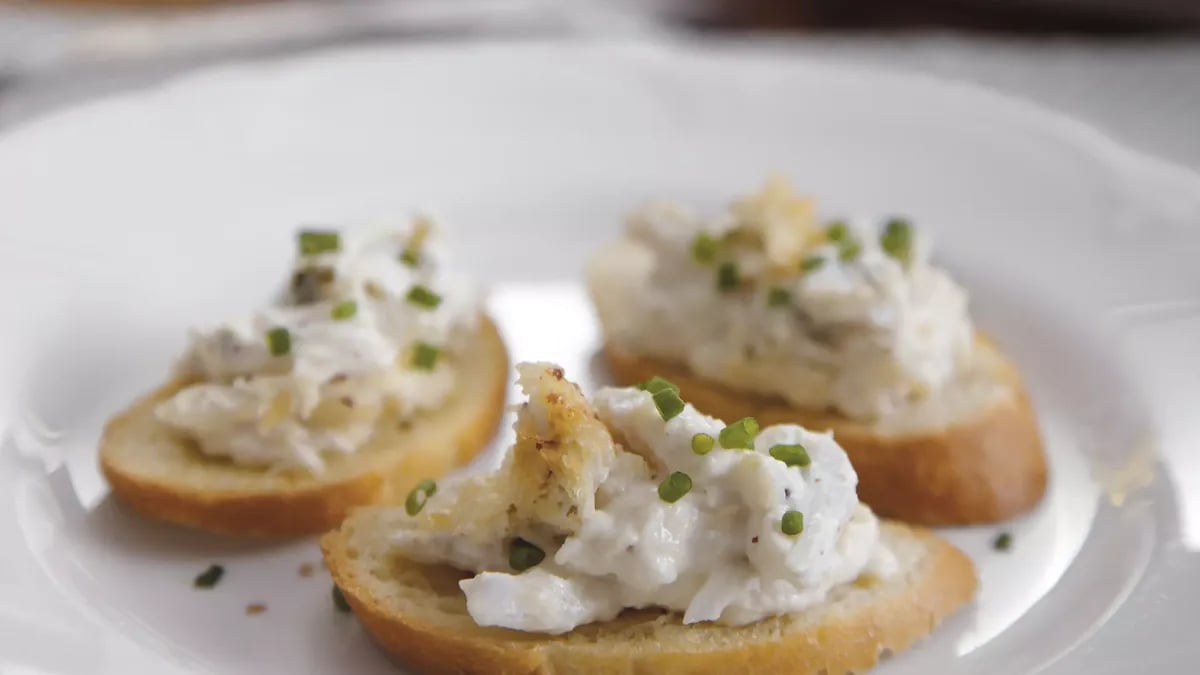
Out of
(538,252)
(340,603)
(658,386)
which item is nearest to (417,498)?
(340,603)

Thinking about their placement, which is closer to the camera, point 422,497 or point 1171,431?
point 422,497

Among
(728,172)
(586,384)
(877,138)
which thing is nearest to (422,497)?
(586,384)

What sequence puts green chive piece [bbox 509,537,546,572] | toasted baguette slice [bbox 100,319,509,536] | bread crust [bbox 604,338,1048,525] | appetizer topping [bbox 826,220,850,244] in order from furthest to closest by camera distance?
appetizer topping [bbox 826,220,850,244] < bread crust [bbox 604,338,1048,525] < toasted baguette slice [bbox 100,319,509,536] < green chive piece [bbox 509,537,546,572]

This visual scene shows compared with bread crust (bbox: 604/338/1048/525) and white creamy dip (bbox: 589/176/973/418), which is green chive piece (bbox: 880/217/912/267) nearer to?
white creamy dip (bbox: 589/176/973/418)

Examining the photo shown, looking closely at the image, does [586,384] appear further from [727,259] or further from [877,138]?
[877,138]

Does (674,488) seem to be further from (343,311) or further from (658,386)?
(343,311)

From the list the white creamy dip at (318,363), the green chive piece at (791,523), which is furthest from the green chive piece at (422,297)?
the green chive piece at (791,523)

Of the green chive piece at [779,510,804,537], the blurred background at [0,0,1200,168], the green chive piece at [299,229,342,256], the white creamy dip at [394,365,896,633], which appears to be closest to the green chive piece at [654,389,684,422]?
the white creamy dip at [394,365,896,633]
